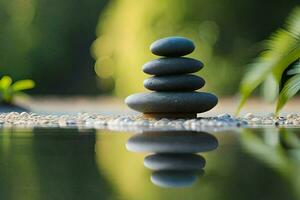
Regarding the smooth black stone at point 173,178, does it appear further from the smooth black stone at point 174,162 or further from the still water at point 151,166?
the smooth black stone at point 174,162

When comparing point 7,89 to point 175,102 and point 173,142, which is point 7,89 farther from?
point 173,142

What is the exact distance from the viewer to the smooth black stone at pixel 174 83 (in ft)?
27.4

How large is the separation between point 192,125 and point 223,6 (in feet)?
25.8

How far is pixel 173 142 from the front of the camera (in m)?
5.84

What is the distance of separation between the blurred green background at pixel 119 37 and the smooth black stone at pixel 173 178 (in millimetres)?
11060

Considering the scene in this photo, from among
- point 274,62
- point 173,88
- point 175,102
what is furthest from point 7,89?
point 274,62

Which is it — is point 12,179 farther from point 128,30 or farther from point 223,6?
point 128,30

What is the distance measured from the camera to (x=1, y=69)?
68.3 feet

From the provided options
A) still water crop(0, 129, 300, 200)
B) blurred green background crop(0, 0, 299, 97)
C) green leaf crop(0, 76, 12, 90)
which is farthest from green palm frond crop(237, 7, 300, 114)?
blurred green background crop(0, 0, 299, 97)

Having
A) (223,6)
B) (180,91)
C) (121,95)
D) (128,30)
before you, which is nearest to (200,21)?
(223,6)

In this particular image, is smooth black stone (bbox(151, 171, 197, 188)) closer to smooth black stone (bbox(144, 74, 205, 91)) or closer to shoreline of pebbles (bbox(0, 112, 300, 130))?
shoreline of pebbles (bbox(0, 112, 300, 130))

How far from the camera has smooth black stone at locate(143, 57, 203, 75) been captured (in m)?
8.45

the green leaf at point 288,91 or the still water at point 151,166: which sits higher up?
the green leaf at point 288,91

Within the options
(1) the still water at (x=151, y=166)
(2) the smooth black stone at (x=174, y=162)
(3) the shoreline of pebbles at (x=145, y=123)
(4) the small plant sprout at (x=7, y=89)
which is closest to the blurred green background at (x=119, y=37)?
(4) the small plant sprout at (x=7, y=89)
